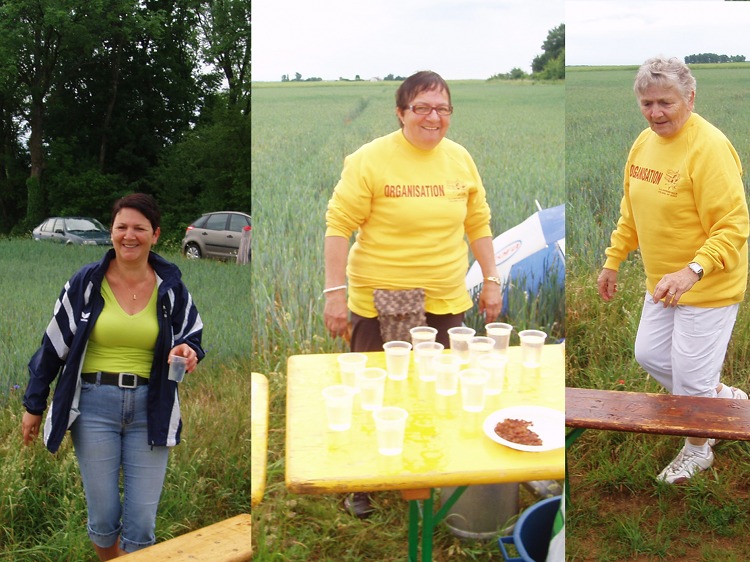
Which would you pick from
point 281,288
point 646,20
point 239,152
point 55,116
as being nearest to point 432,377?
point 281,288

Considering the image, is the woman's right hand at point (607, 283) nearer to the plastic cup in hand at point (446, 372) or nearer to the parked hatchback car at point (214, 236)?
the plastic cup in hand at point (446, 372)

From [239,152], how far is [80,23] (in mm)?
625

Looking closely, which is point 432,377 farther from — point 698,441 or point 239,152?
point 698,441

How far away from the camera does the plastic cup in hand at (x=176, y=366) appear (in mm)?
2408

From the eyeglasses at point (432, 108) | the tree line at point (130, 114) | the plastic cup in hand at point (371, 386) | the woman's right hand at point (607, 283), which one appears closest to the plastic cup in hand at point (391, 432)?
the plastic cup in hand at point (371, 386)

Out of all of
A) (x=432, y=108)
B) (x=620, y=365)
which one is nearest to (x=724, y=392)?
(x=620, y=365)

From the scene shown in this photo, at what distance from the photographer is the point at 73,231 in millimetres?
2605

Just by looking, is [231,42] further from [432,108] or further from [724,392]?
[724,392]

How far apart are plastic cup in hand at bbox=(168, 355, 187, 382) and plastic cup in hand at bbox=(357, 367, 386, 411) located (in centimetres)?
73

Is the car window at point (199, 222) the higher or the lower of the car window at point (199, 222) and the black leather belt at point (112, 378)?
the higher

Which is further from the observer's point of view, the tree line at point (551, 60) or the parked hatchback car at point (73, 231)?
the parked hatchback car at point (73, 231)

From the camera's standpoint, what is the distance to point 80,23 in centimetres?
250

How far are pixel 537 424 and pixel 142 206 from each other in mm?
1369

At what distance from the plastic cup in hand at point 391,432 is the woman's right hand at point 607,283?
1.13 meters
